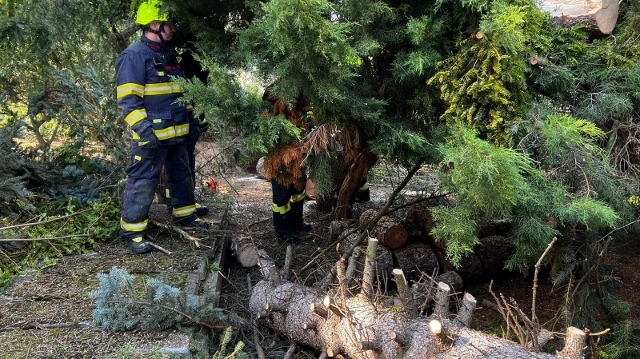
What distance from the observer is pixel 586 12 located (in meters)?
3.63

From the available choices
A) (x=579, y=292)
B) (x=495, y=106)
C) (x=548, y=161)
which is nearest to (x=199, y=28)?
(x=495, y=106)

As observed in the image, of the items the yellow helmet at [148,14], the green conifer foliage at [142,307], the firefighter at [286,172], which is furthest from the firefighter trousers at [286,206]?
the green conifer foliage at [142,307]

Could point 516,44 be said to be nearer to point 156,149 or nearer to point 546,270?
point 546,270

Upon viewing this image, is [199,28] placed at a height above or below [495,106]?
above

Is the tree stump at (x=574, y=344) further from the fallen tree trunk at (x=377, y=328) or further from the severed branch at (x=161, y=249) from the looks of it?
the severed branch at (x=161, y=249)

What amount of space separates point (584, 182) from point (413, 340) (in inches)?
57.1

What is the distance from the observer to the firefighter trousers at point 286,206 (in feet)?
17.2

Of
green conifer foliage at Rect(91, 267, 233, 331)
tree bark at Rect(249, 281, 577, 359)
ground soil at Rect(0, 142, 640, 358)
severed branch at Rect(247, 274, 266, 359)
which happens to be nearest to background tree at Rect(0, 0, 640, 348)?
tree bark at Rect(249, 281, 577, 359)

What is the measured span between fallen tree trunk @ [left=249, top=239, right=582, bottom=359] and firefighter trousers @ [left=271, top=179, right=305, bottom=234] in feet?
5.15

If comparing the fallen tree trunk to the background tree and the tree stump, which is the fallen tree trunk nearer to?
the tree stump

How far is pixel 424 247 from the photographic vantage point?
15.8ft

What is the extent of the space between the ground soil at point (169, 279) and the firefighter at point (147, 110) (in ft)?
1.36

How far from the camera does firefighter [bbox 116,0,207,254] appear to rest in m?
4.42

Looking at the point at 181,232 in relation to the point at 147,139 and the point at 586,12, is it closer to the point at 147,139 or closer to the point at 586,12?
the point at 147,139
